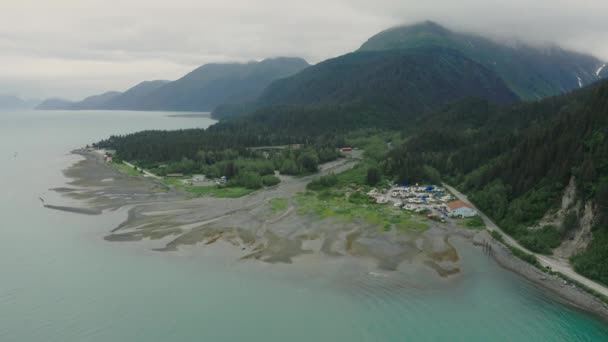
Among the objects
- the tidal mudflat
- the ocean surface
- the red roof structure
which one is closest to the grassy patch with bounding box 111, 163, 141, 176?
the tidal mudflat

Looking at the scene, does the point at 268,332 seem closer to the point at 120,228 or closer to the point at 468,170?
the point at 120,228

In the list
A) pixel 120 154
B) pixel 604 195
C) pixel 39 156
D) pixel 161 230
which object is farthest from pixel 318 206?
pixel 39 156

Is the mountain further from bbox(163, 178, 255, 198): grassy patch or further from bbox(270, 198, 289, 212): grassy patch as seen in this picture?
bbox(163, 178, 255, 198): grassy patch

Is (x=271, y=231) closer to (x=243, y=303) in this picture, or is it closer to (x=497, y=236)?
(x=243, y=303)

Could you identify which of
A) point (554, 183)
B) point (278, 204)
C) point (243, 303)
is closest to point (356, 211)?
point (278, 204)

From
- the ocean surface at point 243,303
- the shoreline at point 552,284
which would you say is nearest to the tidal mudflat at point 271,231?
the ocean surface at point 243,303

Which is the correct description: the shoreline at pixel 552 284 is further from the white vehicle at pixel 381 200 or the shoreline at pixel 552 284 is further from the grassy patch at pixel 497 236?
the white vehicle at pixel 381 200
